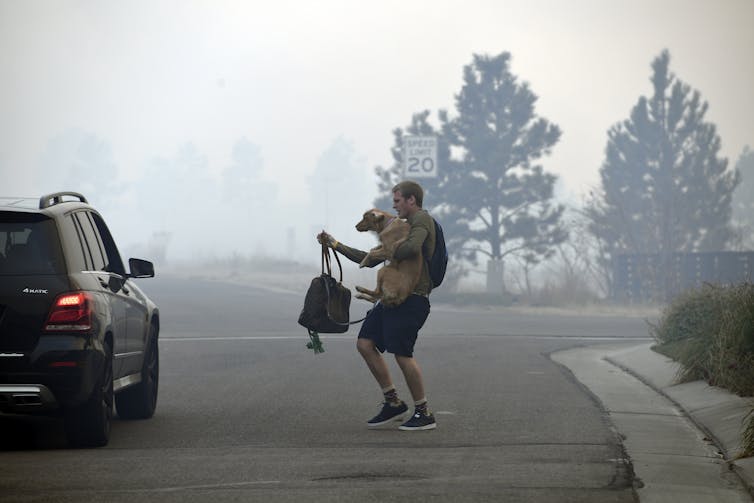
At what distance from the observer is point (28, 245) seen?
29.8 ft

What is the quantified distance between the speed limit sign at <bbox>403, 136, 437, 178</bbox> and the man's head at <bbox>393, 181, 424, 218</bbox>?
103 ft

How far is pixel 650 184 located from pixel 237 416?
42801 mm

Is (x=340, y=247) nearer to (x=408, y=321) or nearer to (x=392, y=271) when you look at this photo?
(x=392, y=271)

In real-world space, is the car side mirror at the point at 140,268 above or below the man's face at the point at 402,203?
below

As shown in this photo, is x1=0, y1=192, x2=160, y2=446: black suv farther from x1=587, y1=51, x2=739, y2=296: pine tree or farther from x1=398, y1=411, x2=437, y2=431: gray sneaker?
x1=587, y1=51, x2=739, y2=296: pine tree

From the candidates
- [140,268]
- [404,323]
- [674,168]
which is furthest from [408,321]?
[674,168]

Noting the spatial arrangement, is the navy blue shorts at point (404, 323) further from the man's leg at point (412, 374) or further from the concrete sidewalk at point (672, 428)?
the concrete sidewalk at point (672, 428)

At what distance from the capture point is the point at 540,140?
44219 mm

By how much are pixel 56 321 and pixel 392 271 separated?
2.67 m

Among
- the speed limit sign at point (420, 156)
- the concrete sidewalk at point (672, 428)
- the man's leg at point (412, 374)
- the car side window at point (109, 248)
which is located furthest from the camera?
the speed limit sign at point (420, 156)

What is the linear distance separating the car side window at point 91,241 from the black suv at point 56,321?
18 millimetres

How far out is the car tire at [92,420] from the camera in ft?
29.5

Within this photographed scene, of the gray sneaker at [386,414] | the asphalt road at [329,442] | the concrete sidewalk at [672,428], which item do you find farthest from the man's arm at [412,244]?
the concrete sidewalk at [672,428]

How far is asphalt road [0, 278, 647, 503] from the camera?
7.34 metres
